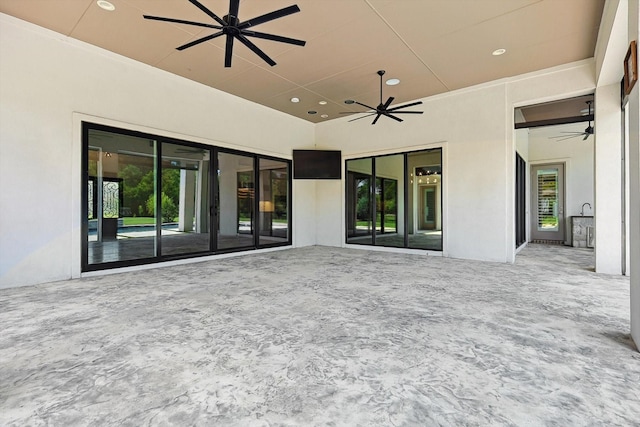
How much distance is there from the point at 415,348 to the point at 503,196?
5.14 metres

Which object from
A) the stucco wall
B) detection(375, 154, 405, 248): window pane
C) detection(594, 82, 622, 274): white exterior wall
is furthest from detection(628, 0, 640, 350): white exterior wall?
detection(375, 154, 405, 248): window pane

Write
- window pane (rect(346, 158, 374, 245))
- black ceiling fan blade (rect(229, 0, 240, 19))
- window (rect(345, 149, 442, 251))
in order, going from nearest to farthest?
black ceiling fan blade (rect(229, 0, 240, 19)) < window (rect(345, 149, 442, 251)) < window pane (rect(346, 158, 374, 245))

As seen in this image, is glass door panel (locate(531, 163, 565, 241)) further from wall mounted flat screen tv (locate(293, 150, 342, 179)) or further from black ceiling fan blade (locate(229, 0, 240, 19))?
black ceiling fan blade (locate(229, 0, 240, 19))

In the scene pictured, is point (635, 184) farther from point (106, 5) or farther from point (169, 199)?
point (169, 199)

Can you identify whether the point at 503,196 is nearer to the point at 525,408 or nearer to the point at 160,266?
the point at 525,408

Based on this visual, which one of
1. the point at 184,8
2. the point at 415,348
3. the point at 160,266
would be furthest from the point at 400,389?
the point at 160,266

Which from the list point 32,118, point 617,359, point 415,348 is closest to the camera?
point 617,359

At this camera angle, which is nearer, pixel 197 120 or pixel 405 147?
pixel 197 120

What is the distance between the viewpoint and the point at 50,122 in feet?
15.4

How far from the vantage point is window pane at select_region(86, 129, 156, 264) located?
20.4ft

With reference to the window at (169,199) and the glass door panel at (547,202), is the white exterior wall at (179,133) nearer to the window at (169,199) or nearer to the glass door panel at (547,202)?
the window at (169,199)

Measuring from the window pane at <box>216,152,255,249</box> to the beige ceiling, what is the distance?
221 cm

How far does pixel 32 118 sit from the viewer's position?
4531 mm

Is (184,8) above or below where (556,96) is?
above
